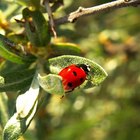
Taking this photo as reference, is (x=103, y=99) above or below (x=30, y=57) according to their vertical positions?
below

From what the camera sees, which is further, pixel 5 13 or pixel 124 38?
pixel 124 38

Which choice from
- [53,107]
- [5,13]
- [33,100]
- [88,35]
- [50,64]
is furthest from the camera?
[53,107]

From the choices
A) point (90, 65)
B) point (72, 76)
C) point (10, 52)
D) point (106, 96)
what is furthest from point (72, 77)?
point (106, 96)

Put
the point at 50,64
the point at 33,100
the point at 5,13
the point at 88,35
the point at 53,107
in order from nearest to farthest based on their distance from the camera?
the point at 33,100 < the point at 50,64 < the point at 5,13 < the point at 88,35 < the point at 53,107

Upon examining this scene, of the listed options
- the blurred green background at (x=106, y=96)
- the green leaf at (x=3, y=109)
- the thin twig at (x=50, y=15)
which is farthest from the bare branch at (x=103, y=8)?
the blurred green background at (x=106, y=96)

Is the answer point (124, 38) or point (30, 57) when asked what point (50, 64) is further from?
point (124, 38)

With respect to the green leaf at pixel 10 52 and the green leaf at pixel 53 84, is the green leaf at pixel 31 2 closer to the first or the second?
the green leaf at pixel 10 52

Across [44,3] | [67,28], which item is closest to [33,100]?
[44,3]

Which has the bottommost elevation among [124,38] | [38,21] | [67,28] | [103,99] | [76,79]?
[103,99]
